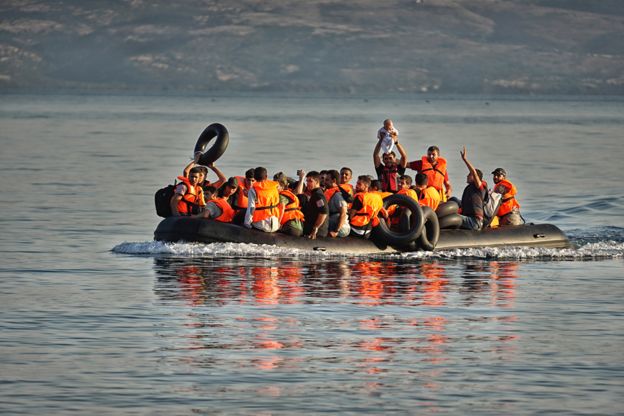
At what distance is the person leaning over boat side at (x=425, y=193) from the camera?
28562mm

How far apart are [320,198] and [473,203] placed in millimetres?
3397

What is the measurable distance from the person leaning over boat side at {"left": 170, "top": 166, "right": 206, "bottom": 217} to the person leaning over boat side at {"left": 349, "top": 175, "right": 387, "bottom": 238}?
2761 mm

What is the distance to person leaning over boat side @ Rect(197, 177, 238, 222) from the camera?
27.9 meters

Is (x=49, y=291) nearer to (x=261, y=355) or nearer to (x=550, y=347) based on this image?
(x=261, y=355)

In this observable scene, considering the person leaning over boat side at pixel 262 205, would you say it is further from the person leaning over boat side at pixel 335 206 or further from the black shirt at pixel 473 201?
the black shirt at pixel 473 201

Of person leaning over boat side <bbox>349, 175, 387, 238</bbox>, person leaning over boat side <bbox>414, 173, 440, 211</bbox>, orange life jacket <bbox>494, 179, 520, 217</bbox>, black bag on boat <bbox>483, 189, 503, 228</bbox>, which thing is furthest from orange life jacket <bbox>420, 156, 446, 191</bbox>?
person leaning over boat side <bbox>349, 175, 387, 238</bbox>

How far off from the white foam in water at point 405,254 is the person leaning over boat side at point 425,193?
35.8 inches

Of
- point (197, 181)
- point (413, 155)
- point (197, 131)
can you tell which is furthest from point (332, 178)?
point (197, 131)

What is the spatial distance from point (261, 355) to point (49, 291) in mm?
6139

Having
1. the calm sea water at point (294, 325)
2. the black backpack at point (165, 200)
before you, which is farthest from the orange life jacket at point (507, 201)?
the black backpack at point (165, 200)

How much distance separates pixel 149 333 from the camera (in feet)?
68.2

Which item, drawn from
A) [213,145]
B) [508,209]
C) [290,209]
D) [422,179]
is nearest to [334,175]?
[290,209]

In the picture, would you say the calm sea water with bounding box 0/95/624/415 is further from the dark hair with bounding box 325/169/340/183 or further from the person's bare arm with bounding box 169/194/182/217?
the dark hair with bounding box 325/169/340/183

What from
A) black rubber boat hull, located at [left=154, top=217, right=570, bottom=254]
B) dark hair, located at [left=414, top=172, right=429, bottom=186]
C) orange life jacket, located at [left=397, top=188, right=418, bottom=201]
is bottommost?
black rubber boat hull, located at [left=154, top=217, right=570, bottom=254]
